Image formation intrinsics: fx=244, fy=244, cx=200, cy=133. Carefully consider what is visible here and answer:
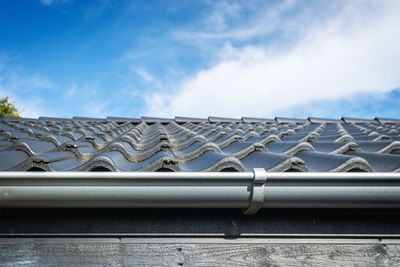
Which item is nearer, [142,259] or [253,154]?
[142,259]

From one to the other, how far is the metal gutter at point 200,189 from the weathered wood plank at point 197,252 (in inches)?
10.5

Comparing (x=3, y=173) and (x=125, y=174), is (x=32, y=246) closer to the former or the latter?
(x=3, y=173)

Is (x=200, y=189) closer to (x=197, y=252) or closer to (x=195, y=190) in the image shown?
(x=195, y=190)

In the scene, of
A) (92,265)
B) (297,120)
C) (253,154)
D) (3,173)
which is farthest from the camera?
(297,120)

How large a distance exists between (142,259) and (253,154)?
1062mm

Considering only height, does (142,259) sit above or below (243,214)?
below

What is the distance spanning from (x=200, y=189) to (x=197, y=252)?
404 millimetres

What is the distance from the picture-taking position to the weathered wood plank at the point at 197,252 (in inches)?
50.0

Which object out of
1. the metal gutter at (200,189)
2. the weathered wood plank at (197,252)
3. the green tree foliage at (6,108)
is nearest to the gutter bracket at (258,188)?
the metal gutter at (200,189)

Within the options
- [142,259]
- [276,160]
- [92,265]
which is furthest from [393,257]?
[92,265]

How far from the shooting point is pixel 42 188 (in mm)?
1128

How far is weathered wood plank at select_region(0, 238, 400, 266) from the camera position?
1270mm

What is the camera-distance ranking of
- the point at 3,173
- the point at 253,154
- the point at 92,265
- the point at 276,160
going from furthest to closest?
the point at 253,154, the point at 276,160, the point at 92,265, the point at 3,173

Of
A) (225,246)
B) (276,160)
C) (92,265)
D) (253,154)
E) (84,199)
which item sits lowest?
(92,265)
